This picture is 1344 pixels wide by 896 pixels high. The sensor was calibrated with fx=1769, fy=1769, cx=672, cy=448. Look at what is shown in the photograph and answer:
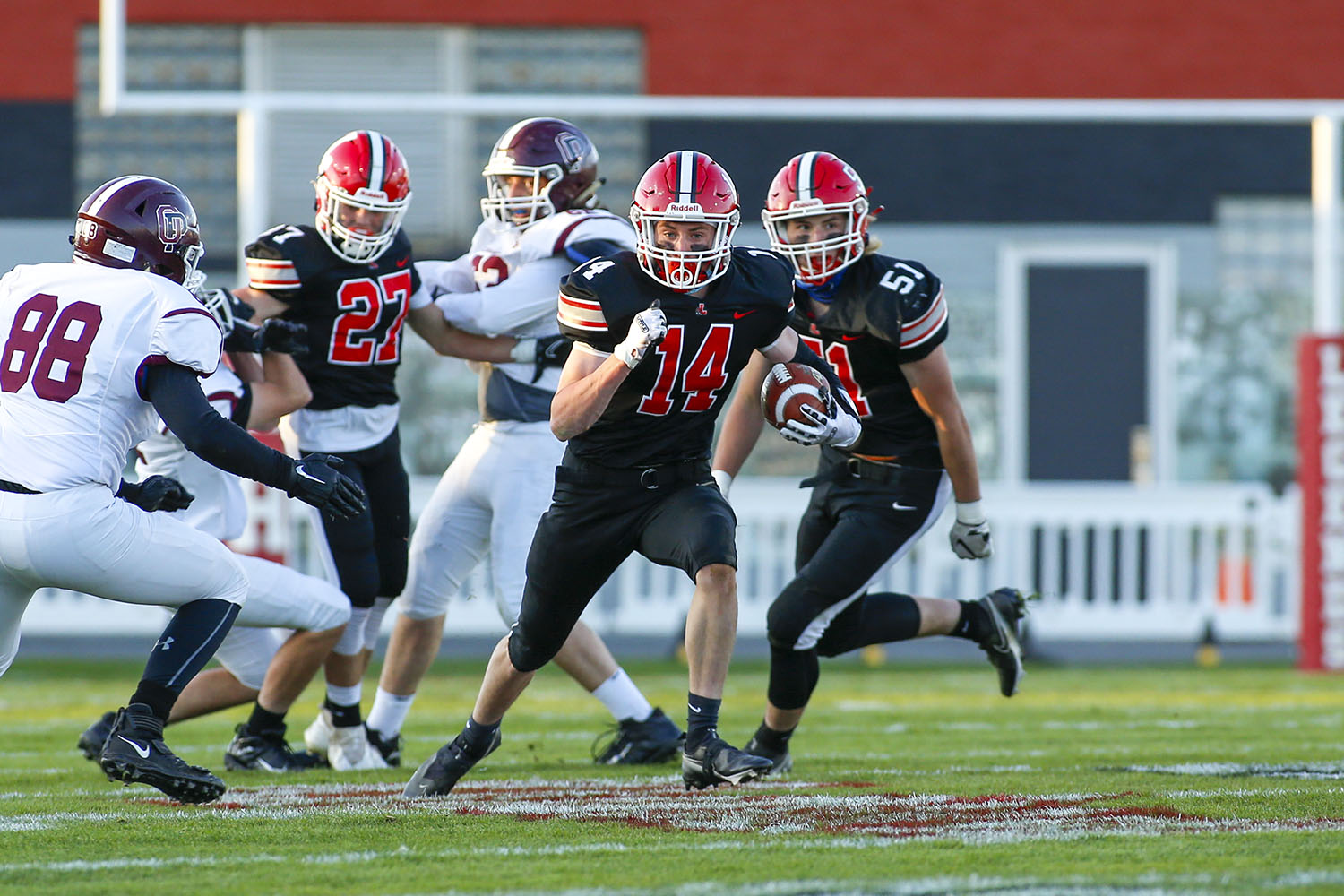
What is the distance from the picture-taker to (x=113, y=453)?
4.11 m

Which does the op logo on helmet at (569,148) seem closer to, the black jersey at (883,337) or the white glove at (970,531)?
the black jersey at (883,337)

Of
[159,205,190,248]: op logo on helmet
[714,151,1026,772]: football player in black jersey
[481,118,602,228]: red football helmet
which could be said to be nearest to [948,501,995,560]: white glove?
[714,151,1026,772]: football player in black jersey

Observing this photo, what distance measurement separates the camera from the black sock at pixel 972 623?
5508 millimetres

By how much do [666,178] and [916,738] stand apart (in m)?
2.84

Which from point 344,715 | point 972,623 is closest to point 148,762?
point 344,715

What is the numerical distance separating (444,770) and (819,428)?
1285 millimetres

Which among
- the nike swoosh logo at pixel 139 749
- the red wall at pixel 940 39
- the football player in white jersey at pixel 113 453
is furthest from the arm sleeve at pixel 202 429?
the red wall at pixel 940 39

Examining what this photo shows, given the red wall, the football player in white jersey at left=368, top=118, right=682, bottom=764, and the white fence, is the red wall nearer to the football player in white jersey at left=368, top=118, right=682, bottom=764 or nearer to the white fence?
the white fence

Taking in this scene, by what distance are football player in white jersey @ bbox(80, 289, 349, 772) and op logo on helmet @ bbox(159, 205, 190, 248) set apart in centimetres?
63

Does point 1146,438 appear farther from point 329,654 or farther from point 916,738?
point 329,654

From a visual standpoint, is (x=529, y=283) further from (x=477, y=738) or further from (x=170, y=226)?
(x=477, y=738)

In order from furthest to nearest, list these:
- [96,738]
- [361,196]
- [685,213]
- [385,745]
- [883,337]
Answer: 1. [385,745]
2. [361,196]
3. [96,738]
4. [883,337]
5. [685,213]

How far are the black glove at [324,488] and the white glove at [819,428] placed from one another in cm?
107

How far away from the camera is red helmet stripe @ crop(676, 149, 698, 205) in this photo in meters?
4.21
